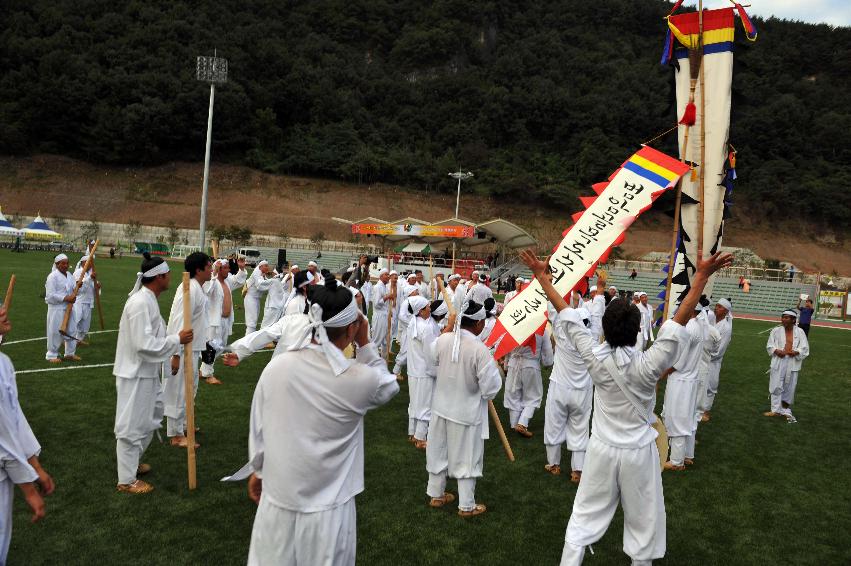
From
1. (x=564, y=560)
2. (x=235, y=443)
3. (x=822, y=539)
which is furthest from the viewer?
(x=235, y=443)

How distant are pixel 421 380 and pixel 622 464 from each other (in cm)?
379

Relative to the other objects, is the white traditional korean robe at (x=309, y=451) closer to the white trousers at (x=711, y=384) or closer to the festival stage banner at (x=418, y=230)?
the white trousers at (x=711, y=384)

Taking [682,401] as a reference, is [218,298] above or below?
above

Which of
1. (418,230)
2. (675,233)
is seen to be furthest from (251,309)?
(418,230)

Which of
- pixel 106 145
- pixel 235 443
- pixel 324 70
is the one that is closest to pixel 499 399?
pixel 235 443

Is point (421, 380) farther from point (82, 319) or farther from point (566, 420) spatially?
point (82, 319)

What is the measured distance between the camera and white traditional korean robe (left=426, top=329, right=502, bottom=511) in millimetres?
4848

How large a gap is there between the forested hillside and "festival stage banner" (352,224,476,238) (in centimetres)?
3542

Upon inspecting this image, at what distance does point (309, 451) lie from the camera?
2.48 metres

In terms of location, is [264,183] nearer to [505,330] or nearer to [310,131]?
[310,131]

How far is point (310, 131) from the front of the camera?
76.7 m

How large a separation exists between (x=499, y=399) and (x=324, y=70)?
8469 cm

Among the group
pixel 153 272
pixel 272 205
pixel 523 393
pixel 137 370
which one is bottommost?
pixel 523 393

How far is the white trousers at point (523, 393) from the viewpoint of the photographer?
7422 mm
